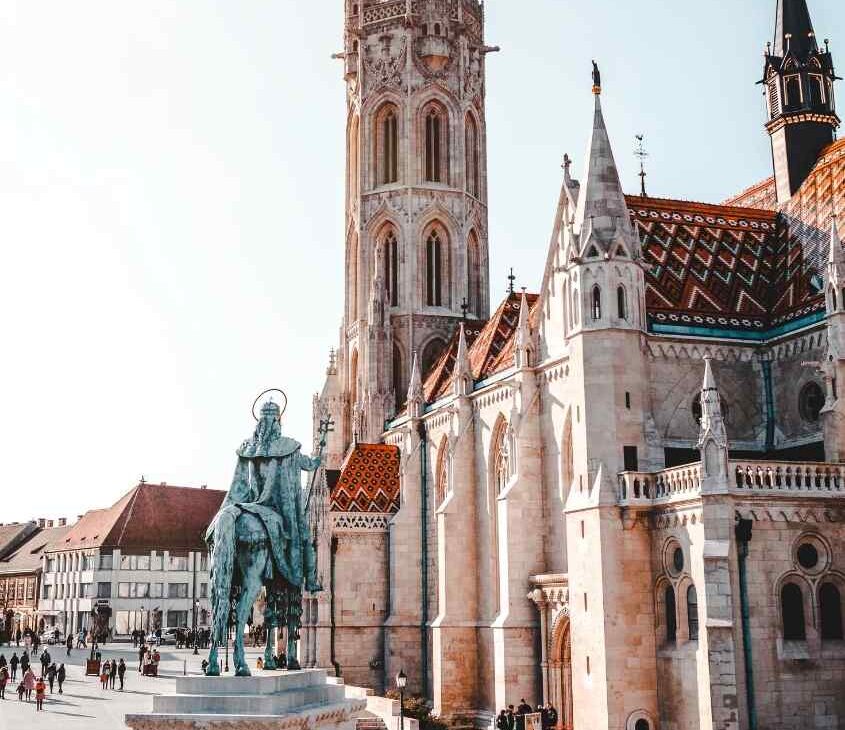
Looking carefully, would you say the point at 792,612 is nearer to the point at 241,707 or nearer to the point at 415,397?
the point at 241,707

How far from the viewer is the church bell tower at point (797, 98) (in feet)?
121

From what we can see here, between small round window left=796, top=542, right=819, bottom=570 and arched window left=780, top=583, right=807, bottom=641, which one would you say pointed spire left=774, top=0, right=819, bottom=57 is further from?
arched window left=780, top=583, right=807, bottom=641

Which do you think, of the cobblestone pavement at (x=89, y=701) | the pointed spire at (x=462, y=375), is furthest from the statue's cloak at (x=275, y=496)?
the pointed spire at (x=462, y=375)

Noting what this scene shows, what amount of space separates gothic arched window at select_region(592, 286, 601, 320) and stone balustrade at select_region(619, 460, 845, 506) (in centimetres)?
448

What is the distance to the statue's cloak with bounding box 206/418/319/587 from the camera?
1502cm

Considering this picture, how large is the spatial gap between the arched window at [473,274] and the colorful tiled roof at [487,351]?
3.42 m

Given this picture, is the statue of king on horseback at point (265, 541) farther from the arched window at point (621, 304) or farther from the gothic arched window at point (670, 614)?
the arched window at point (621, 304)

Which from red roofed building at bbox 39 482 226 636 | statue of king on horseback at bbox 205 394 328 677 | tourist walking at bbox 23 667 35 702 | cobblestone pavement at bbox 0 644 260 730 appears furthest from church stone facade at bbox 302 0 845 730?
red roofed building at bbox 39 482 226 636

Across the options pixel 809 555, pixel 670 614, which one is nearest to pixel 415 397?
pixel 670 614

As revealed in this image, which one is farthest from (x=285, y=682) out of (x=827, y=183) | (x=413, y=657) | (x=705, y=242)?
(x=413, y=657)

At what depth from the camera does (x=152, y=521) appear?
250 ft

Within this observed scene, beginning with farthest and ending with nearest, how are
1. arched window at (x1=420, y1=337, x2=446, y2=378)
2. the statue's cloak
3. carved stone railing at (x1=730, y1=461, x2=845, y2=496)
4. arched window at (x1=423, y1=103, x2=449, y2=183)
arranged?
arched window at (x1=423, y1=103, x2=449, y2=183)
arched window at (x1=420, y1=337, x2=446, y2=378)
carved stone railing at (x1=730, y1=461, x2=845, y2=496)
the statue's cloak

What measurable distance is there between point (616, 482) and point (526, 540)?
6763 millimetres

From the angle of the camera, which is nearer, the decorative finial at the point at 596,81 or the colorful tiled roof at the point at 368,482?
the decorative finial at the point at 596,81
